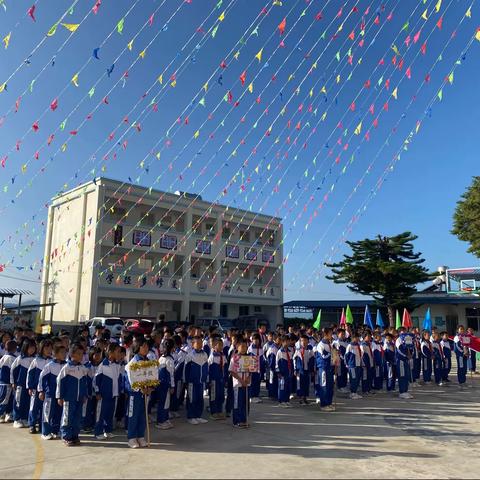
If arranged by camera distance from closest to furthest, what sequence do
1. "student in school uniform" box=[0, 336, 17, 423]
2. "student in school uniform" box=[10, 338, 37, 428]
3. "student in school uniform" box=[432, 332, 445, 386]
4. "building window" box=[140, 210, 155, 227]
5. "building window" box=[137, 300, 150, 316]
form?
"student in school uniform" box=[10, 338, 37, 428] < "student in school uniform" box=[0, 336, 17, 423] < "student in school uniform" box=[432, 332, 445, 386] < "building window" box=[137, 300, 150, 316] < "building window" box=[140, 210, 155, 227]

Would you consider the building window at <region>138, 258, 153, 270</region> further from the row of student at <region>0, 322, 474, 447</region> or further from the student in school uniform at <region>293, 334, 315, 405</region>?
the student in school uniform at <region>293, 334, 315, 405</region>

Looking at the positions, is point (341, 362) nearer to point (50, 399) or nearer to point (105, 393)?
point (105, 393)

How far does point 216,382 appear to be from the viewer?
8703 mm

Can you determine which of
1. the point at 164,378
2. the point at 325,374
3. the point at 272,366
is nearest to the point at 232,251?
the point at 272,366

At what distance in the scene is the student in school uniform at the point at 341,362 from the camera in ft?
37.9

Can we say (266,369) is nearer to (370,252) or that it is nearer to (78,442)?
(78,442)

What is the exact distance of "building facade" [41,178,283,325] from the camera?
29.6 m

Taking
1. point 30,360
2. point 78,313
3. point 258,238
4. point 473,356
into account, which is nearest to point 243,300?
point 258,238

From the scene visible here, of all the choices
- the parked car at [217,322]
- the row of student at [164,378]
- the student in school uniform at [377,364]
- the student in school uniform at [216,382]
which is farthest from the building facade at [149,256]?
the student in school uniform at [216,382]

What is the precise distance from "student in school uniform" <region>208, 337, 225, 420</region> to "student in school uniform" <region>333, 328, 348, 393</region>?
3783mm

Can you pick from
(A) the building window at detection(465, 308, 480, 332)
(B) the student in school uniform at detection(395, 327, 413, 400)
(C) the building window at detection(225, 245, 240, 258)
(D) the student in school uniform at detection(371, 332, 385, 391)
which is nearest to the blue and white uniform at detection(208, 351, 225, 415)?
(B) the student in school uniform at detection(395, 327, 413, 400)

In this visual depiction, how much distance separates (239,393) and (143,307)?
25.4m

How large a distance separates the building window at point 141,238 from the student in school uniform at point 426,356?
20.6m

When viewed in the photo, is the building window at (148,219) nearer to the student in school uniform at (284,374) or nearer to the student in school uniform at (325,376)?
the student in school uniform at (284,374)
